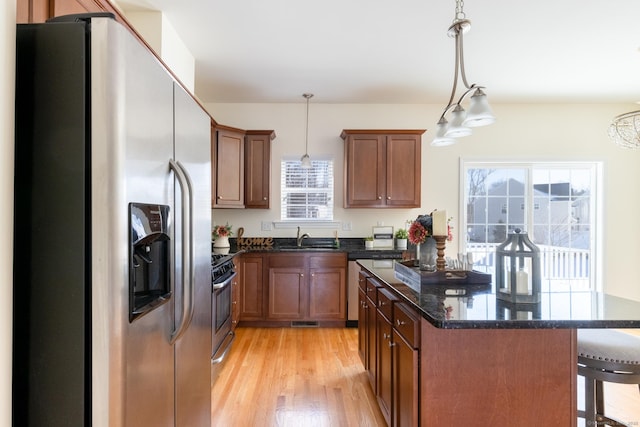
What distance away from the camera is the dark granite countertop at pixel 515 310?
1131 mm

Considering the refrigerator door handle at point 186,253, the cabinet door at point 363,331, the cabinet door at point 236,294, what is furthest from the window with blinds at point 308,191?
the refrigerator door handle at point 186,253

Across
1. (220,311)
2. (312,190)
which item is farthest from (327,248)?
(220,311)

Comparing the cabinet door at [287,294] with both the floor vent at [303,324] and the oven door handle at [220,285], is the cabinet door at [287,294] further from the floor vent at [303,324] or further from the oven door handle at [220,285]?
the oven door handle at [220,285]

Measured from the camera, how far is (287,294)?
148 inches

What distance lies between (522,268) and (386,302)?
0.71m

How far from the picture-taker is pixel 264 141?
13.4 ft

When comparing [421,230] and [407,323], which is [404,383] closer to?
[407,323]

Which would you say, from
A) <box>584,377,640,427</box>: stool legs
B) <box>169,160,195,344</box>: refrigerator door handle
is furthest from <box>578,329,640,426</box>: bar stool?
<box>169,160,195,344</box>: refrigerator door handle

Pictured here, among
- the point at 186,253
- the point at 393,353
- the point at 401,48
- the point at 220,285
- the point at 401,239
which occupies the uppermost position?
the point at 401,48

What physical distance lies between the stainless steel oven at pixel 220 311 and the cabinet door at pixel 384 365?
121 centimetres

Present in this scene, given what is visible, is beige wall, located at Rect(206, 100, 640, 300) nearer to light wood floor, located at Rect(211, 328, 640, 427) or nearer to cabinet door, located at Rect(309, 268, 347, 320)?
cabinet door, located at Rect(309, 268, 347, 320)

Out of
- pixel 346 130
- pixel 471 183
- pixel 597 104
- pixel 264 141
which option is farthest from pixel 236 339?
pixel 597 104

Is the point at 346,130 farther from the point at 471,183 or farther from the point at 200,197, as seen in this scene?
the point at 200,197

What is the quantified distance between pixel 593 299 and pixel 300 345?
2472 millimetres
